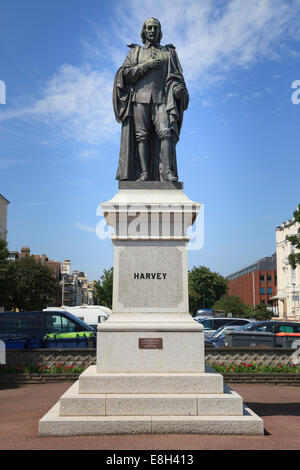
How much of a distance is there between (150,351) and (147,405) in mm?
853

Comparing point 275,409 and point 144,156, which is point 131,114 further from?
point 275,409

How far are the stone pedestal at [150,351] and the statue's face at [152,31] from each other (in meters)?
2.77

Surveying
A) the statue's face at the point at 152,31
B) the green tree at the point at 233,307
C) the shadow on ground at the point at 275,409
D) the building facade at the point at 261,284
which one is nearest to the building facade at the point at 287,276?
the green tree at the point at 233,307

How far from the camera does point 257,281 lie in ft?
380

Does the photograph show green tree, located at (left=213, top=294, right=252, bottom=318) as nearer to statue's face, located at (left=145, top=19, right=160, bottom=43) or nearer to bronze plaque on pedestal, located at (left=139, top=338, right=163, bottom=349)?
statue's face, located at (left=145, top=19, right=160, bottom=43)

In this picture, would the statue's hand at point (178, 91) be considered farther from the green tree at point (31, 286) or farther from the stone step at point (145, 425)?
the green tree at point (31, 286)

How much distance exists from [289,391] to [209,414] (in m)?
5.24

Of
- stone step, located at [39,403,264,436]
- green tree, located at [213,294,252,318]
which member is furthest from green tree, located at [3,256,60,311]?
stone step, located at [39,403,264,436]

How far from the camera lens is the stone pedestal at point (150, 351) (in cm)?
565

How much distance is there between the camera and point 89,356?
1229 cm

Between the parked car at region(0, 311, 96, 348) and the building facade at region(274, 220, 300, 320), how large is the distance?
60.9 m

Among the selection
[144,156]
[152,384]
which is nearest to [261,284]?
[144,156]

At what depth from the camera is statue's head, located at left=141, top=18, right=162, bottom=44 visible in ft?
26.9

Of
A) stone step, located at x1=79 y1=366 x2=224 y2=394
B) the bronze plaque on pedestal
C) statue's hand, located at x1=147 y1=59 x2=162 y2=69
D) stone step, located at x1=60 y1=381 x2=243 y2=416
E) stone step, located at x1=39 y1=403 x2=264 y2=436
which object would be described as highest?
statue's hand, located at x1=147 y1=59 x2=162 y2=69
